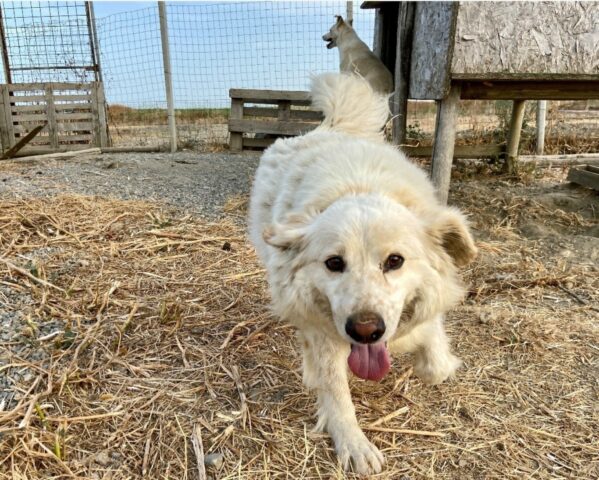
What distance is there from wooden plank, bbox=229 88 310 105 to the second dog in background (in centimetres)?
108

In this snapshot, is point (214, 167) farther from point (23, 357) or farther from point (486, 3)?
point (23, 357)

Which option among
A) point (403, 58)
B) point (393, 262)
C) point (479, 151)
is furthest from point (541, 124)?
point (393, 262)

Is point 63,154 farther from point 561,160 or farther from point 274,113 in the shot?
point 561,160

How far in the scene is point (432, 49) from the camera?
434cm

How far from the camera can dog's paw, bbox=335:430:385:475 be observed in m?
1.96

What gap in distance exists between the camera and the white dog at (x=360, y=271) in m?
1.92

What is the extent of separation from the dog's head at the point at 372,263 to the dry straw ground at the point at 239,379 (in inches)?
19.1

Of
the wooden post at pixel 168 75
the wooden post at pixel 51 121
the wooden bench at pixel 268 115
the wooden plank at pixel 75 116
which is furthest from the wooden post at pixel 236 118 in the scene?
the wooden post at pixel 51 121

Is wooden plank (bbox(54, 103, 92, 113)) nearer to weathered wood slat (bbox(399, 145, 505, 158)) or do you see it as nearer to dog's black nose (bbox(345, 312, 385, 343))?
weathered wood slat (bbox(399, 145, 505, 158))

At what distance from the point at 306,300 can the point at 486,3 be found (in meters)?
3.13

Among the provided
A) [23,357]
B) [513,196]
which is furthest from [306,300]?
[513,196]

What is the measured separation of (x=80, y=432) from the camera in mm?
2123

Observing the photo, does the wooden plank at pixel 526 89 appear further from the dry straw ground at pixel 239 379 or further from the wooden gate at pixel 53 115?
the wooden gate at pixel 53 115

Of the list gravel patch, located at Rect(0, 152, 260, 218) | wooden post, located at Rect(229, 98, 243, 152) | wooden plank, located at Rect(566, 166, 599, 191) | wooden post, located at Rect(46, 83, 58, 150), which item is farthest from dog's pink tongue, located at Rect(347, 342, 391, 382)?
wooden post, located at Rect(46, 83, 58, 150)
